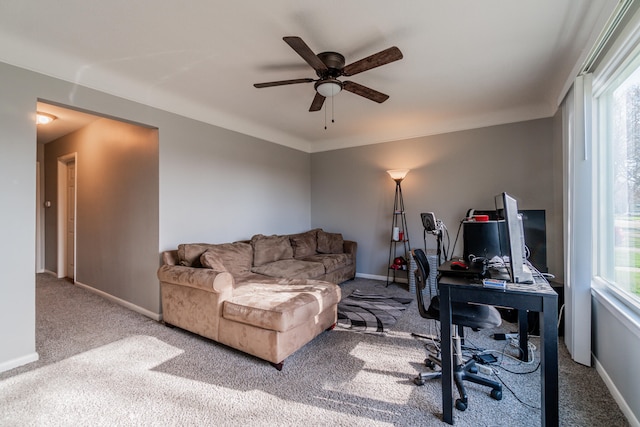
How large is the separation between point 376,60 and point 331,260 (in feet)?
9.83

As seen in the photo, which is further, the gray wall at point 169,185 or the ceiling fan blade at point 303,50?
the gray wall at point 169,185

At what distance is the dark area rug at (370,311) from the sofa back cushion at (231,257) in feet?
4.38

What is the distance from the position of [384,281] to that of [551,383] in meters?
3.49

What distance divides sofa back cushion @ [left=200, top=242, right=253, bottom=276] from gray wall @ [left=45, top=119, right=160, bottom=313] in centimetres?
69

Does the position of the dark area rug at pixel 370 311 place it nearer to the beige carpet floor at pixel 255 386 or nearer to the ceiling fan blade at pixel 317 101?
the beige carpet floor at pixel 255 386

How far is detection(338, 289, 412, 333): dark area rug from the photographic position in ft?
10.1

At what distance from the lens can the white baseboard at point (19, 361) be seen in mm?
2230

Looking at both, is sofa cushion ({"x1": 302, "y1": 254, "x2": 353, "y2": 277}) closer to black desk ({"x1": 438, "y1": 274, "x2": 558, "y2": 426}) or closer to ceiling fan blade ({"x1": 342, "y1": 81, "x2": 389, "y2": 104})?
ceiling fan blade ({"x1": 342, "y1": 81, "x2": 389, "y2": 104})

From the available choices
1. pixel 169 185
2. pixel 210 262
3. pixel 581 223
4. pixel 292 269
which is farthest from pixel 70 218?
pixel 581 223

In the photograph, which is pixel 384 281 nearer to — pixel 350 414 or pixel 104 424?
pixel 350 414

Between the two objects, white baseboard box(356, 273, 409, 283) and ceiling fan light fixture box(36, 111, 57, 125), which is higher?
ceiling fan light fixture box(36, 111, 57, 125)

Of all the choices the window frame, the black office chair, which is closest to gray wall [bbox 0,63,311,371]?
the black office chair

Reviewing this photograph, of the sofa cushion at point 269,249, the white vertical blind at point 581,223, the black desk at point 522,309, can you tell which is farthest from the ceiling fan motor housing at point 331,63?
the sofa cushion at point 269,249

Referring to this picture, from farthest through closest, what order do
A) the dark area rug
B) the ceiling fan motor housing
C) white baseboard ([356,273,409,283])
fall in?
white baseboard ([356,273,409,283]) < the dark area rug < the ceiling fan motor housing
